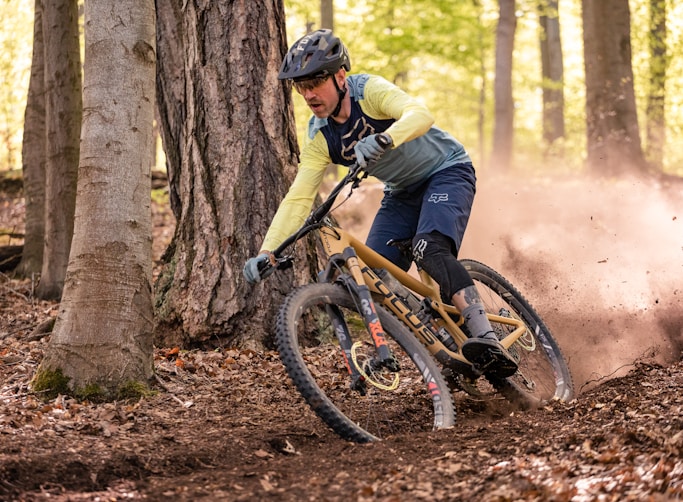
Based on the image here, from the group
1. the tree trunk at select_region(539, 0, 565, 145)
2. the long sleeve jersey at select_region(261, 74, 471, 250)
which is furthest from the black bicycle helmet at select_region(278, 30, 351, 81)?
the tree trunk at select_region(539, 0, 565, 145)

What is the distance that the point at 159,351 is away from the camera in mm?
6582

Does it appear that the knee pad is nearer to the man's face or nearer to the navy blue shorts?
the navy blue shorts

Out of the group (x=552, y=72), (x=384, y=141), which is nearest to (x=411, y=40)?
(x=552, y=72)

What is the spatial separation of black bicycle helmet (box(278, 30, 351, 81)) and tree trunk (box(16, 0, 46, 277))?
20.5 ft

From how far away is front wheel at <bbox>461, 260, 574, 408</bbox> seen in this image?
6.00m

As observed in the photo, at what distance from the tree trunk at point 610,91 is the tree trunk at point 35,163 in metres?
11.7

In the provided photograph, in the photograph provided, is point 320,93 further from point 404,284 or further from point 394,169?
point 404,284

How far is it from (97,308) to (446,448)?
2560mm

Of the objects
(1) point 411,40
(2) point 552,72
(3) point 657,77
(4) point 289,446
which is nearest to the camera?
(4) point 289,446

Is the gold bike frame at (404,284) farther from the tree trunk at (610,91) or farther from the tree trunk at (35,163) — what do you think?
the tree trunk at (610,91)

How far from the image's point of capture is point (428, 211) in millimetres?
5254

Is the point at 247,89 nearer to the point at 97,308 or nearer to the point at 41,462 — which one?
Answer: the point at 97,308

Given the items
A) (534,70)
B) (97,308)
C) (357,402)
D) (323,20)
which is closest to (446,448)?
(357,402)

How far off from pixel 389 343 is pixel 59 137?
5287 millimetres
